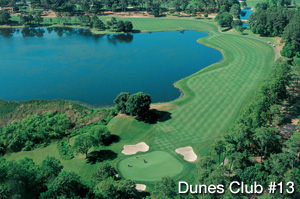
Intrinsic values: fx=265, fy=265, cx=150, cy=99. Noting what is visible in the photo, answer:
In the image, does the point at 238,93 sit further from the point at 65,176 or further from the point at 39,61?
the point at 39,61

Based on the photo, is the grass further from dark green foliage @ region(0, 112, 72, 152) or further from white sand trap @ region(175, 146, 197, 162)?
dark green foliage @ region(0, 112, 72, 152)

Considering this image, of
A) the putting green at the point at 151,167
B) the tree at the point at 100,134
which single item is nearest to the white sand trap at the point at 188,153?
the putting green at the point at 151,167

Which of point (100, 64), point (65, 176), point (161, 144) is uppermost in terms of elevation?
point (100, 64)

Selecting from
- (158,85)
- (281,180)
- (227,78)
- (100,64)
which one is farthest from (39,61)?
(281,180)

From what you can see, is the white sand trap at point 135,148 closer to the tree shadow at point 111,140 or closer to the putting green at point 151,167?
the putting green at point 151,167

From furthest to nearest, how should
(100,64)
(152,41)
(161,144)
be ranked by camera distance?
(152,41), (100,64), (161,144)

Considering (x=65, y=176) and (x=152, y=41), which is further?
(x=152, y=41)
